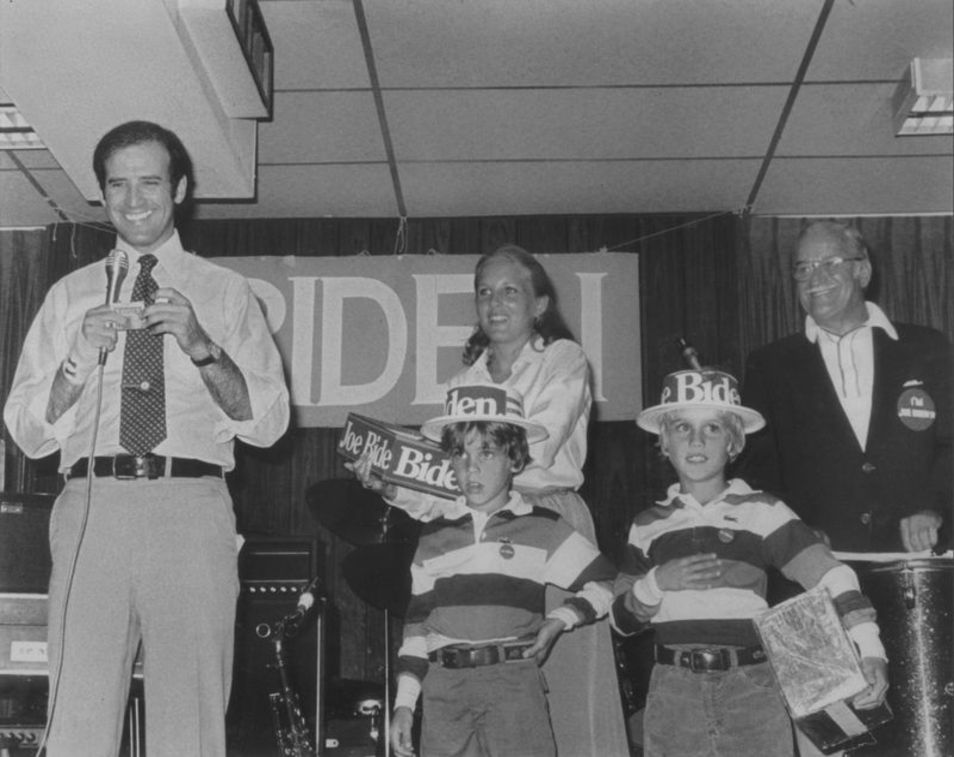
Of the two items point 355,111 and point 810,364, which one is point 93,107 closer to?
point 355,111

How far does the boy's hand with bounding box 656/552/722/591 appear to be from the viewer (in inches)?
94.0

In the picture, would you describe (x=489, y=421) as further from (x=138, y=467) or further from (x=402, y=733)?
(x=138, y=467)

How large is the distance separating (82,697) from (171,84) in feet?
8.03

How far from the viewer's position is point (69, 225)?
5.58m

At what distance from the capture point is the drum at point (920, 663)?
8.09 ft

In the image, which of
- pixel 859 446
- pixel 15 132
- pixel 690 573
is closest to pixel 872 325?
pixel 859 446

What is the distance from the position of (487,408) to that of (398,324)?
2.74m

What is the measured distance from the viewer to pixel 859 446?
2.95 meters

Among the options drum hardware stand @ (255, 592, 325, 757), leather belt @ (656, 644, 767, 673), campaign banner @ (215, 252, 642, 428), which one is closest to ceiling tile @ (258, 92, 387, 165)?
campaign banner @ (215, 252, 642, 428)

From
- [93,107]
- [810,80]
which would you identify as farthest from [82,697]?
[810,80]

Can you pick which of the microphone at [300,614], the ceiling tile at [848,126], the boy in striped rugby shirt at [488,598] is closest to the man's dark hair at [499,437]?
the boy in striped rugby shirt at [488,598]

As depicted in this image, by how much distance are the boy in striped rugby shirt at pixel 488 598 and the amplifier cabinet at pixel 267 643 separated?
150 centimetres

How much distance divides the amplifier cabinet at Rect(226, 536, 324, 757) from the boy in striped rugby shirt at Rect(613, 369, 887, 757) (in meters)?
1.76

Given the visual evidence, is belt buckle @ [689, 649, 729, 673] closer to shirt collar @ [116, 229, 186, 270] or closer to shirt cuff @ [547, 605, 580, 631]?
shirt cuff @ [547, 605, 580, 631]
